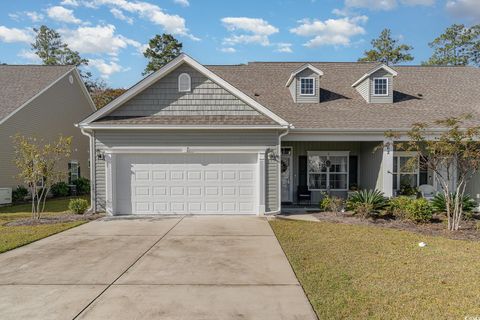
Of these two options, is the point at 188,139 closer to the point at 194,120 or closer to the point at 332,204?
the point at 194,120

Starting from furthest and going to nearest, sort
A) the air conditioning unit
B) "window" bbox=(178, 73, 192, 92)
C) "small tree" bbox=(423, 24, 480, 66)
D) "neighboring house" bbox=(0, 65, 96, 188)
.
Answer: "small tree" bbox=(423, 24, 480, 66)
"neighboring house" bbox=(0, 65, 96, 188)
the air conditioning unit
"window" bbox=(178, 73, 192, 92)

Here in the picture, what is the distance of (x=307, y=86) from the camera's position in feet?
50.1

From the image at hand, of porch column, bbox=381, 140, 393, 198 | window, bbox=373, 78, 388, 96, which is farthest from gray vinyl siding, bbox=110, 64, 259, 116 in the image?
window, bbox=373, 78, 388, 96

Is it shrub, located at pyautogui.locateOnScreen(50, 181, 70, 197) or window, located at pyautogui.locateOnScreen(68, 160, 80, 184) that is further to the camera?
window, located at pyautogui.locateOnScreen(68, 160, 80, 184)

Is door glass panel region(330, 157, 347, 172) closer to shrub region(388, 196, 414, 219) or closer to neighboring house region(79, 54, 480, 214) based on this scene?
neighboring house region(79, 54, 480, 214)

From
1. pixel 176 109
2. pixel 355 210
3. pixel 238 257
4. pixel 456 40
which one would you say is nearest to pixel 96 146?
pixel 176 109

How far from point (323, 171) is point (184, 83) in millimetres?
7360

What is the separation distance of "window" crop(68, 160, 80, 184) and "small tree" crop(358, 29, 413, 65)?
2906cm

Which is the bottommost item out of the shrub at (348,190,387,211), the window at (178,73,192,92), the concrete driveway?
the concrete driveway

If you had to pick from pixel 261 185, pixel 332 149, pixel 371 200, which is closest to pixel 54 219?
pixel 261 185

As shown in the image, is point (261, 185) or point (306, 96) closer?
point (261, 185)

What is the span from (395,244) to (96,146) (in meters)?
9.98

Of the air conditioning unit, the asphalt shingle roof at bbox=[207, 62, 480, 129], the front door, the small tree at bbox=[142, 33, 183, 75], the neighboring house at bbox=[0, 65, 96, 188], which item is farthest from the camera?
the small tree at bbox=[142, 33, 183, 75]

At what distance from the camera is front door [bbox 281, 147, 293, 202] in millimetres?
14984
